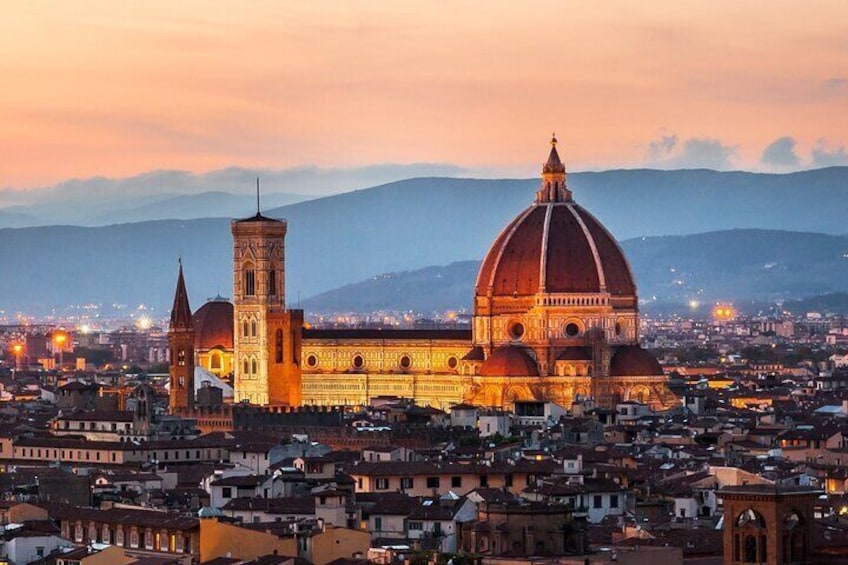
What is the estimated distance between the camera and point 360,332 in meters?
148

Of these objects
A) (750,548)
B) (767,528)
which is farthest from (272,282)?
(767,528)

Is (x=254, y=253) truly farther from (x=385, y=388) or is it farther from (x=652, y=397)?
(x=652, y=397)

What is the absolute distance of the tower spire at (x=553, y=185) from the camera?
475ft

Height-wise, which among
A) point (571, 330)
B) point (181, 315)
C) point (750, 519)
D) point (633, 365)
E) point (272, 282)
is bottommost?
point (750, 519)

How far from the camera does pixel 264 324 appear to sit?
14425cm

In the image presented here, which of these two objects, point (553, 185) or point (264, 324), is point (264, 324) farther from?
point (553, 185)

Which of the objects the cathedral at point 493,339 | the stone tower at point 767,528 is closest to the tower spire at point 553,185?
the cathedral at point 493,339

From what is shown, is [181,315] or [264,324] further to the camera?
[264,324]

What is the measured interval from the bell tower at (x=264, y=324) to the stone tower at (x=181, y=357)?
6.05m

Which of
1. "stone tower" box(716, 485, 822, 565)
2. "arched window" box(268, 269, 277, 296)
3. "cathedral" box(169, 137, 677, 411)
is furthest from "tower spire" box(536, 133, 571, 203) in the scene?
"stone tower" box(716, 485, 822, 565)

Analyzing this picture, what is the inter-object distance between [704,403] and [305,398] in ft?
75.1

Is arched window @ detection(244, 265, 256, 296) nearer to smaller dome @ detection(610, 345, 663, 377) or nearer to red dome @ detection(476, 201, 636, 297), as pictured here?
red dome @ detection(476, 201, 636, 297)

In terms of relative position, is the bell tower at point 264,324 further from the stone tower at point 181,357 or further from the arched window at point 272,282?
the stone tower at point 181,357

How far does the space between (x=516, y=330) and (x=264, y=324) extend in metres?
12.1
